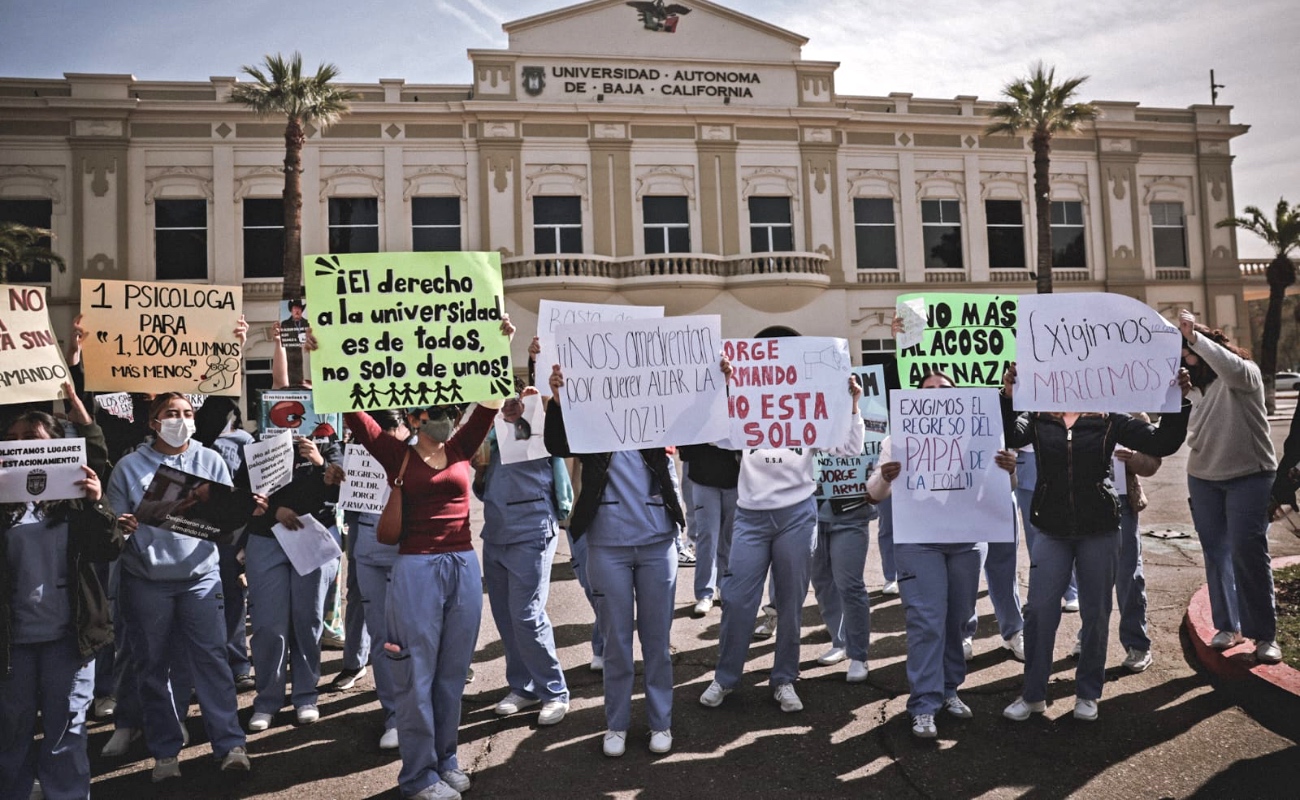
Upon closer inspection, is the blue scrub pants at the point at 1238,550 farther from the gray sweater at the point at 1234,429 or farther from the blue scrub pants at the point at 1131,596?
the blue scrub pants at the point at 1131,596

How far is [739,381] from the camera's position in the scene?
18.0 feet

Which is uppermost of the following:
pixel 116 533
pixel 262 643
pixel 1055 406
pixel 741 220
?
pixel 741 220

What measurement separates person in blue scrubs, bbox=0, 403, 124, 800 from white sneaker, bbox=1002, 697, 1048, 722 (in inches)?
187

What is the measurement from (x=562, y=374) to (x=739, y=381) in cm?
117

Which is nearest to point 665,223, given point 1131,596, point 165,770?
point 1131,596

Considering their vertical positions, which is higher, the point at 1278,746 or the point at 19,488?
the point at 19,488

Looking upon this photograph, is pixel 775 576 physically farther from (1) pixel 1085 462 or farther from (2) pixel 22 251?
(2) pixel 22 251

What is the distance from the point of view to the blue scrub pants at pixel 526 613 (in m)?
5.34

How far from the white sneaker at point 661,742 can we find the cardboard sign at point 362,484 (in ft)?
7.04

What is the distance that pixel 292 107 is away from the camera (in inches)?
888

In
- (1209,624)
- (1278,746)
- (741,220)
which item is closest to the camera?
(1278,746)

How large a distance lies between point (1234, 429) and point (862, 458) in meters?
2.36

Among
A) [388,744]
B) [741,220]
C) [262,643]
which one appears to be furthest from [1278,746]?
[741,220]

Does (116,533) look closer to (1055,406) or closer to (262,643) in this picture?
(262,643)
